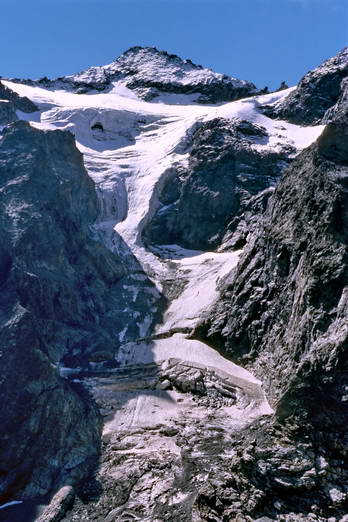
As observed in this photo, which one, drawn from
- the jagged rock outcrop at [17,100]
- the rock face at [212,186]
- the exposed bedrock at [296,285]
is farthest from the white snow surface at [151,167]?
the exposed bedrock at [296,285]

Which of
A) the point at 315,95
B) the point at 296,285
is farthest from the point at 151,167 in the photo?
the point at 296,285

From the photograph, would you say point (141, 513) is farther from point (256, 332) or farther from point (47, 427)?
point (256, 332)

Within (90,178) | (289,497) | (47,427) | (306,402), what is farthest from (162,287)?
(289,497)

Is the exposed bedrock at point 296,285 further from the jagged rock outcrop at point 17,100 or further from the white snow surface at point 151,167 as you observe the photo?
the jagged rock outcrop at point 17,100

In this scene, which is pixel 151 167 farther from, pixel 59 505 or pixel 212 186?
pixel 59 505

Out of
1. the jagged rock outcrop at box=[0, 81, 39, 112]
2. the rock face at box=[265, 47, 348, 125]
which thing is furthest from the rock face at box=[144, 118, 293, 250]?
the jagged rock outcrop at box=[0, 81, 39, 112]

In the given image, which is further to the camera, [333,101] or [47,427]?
[333,101]
